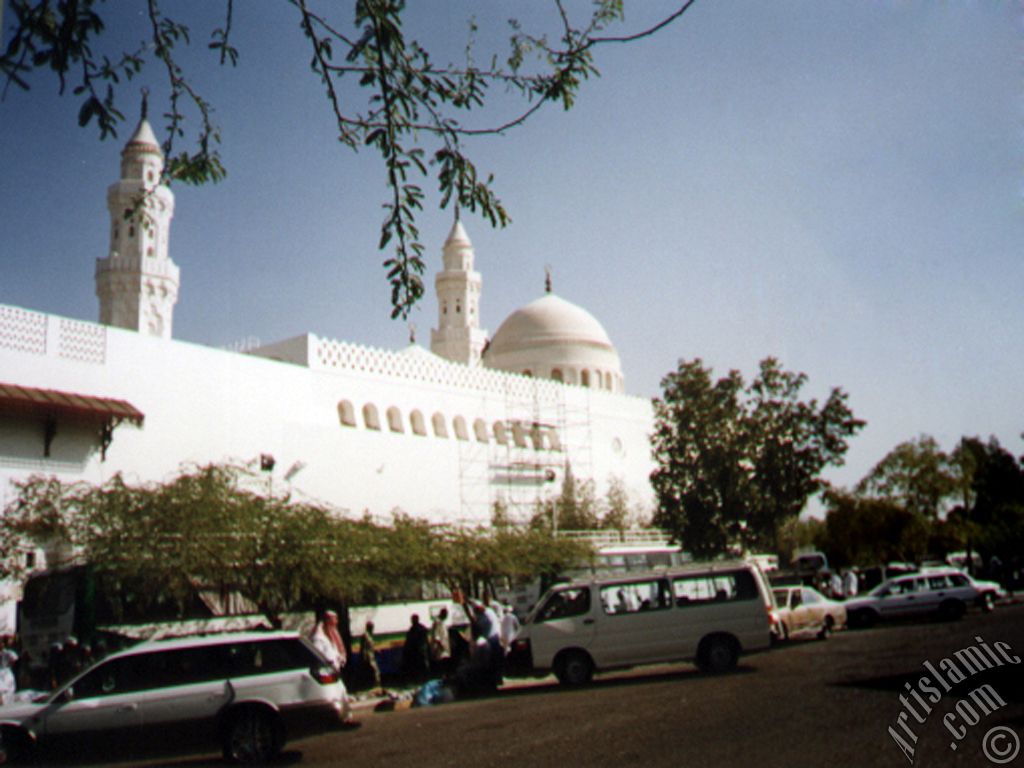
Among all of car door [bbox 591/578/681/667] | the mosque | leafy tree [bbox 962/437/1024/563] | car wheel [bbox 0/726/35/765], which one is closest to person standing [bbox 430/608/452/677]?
car door [bbox 591/578/681/667]

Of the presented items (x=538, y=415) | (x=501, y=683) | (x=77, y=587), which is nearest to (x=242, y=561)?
(x=77, y=587)

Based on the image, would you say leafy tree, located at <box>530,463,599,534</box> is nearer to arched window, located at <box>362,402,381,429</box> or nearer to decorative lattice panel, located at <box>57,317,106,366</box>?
arched window, located at <box>362,402,381,429</box>

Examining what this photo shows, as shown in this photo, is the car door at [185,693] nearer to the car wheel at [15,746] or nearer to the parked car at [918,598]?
the car wheel at [15,746]

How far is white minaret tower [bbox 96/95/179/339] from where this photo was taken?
96.1 ft

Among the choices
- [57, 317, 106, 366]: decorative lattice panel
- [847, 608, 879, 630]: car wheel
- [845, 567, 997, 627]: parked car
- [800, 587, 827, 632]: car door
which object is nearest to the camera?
[800, 587, 827, 632]: car door

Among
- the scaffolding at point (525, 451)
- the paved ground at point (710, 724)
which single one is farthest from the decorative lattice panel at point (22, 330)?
the scaffolding at point (525, 451)

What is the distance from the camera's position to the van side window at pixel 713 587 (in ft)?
38.0

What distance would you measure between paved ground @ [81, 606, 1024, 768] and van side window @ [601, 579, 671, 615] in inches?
37.4

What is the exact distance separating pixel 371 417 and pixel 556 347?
18.9 meters

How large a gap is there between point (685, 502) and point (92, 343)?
14.9 m

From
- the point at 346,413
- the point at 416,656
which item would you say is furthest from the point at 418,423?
the point at 416,656

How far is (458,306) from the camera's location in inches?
1700

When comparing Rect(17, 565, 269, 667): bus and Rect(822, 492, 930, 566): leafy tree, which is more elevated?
Rect(822, 492, 930, 566): leafy tree

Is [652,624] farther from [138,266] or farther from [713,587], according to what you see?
[138,266]
